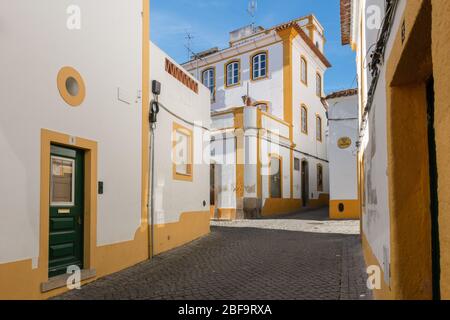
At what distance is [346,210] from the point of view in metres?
16.6

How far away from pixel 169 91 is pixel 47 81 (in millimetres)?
4522

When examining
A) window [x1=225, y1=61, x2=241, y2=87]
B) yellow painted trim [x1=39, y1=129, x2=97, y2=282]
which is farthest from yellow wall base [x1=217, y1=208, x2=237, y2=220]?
yellow painted trim [x1=39, y1=129, x2=97, y2=282]

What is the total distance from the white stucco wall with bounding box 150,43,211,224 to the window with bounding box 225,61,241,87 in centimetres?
1095

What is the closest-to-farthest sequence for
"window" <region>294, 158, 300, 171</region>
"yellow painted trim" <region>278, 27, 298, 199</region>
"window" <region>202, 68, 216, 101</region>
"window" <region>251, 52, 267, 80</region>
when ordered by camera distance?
"yellow painted trim" <region>278, 27, 298, 199</region>
"window" <region>294, 158, 300, 171</region>
"window" <region>251, 52, 267, 80</region>
"window" <region>202, 68, 216, 101</region>

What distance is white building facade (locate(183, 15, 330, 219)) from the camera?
18.1 metres

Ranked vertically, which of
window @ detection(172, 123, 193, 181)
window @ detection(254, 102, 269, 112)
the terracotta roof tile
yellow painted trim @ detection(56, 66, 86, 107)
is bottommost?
window @ detection(172, 123, 193, 181)

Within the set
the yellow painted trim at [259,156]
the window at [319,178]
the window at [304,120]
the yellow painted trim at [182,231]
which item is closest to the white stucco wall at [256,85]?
the window at [304,120]

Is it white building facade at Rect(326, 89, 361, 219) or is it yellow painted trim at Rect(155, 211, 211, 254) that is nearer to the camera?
yellow painted trim at Rect(155, 211, 211, 254)

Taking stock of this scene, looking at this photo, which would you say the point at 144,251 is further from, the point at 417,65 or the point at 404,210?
the point at 417,65

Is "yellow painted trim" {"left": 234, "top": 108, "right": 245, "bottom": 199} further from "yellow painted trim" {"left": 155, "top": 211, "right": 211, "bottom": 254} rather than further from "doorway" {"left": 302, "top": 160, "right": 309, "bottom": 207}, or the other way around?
"doorway" {"left": 302, "top": 160, "right": 309, "bottom": 207}

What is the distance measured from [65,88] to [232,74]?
718 inches

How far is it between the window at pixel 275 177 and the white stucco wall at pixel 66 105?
11.5 metres
